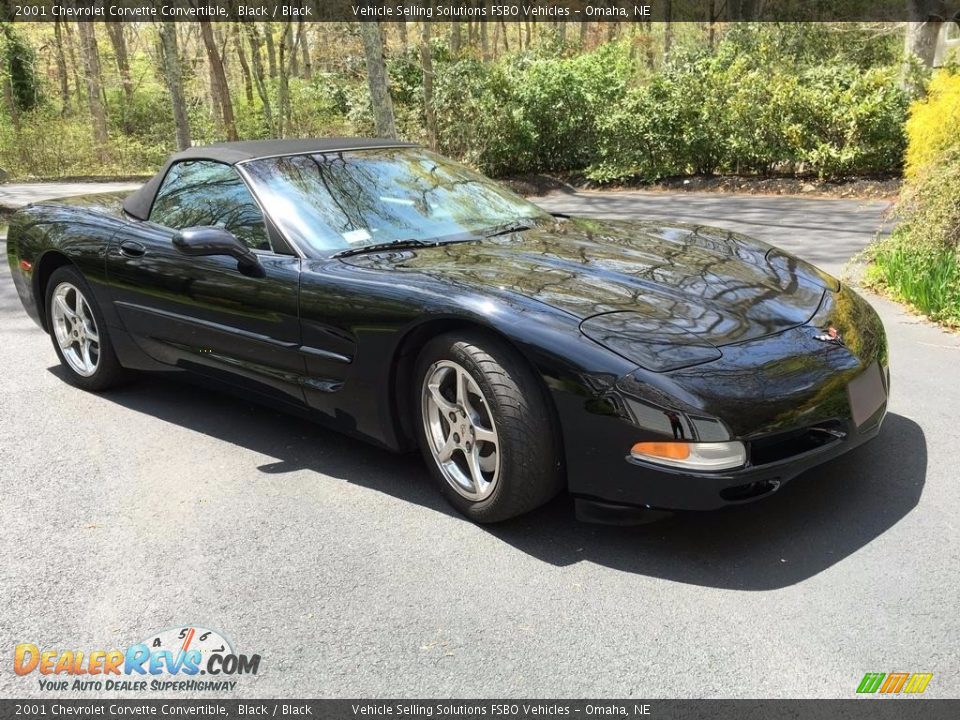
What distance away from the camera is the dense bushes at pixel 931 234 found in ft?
19.4

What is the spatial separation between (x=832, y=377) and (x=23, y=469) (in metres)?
3.49

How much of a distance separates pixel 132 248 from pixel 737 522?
126 inches

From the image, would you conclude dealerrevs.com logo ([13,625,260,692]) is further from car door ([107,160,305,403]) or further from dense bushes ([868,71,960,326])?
dense bushes ([868,71,960,326])

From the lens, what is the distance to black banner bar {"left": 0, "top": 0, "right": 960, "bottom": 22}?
20.5 metres

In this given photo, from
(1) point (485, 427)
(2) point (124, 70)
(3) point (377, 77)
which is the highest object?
(2) point (124, 70)

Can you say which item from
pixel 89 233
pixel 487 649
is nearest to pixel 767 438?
pixel 487 649

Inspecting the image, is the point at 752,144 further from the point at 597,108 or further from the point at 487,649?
the point at 487,649

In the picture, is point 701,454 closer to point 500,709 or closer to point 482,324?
point 482,324

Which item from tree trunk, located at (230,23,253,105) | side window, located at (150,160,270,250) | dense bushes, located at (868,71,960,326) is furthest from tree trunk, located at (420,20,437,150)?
tree trunk, located at (230,23,253,105)

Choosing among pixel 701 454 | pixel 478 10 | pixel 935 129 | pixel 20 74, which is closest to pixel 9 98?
pixel 20 74

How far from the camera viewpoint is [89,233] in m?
4.76

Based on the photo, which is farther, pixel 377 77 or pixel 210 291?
pixel 377 77

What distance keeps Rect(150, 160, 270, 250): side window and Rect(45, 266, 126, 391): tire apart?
2.28 feet

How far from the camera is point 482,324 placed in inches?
121
